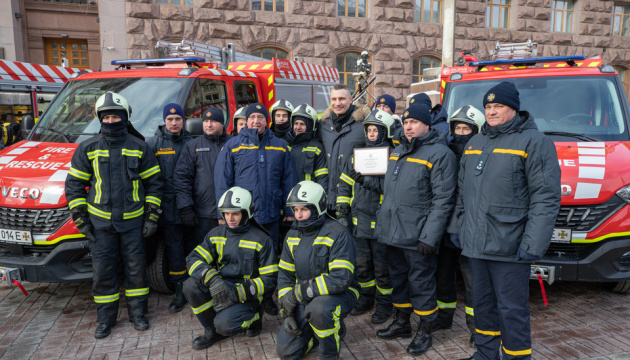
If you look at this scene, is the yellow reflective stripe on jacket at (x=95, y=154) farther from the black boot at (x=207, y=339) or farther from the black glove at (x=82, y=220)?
the black boot at (x=207, y=339)

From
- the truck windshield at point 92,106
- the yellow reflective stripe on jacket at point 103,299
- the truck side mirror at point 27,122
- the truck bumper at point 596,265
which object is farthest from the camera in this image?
the truck side mirror at point 27,122

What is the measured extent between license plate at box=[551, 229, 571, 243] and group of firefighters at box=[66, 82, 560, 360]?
89 centimetres

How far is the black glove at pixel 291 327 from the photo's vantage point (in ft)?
11.7

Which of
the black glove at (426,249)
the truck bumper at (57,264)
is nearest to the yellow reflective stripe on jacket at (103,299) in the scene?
the truck bumper at (57,264)

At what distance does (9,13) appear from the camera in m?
13.4

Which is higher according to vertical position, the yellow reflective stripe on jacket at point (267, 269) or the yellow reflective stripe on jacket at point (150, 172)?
the yellow reflective stripe on jacket at point (150, 172)

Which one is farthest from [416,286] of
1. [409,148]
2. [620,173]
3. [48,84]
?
[48,84]

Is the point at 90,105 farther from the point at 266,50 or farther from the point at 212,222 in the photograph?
the point at 266,50

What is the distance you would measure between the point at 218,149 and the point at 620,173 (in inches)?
145

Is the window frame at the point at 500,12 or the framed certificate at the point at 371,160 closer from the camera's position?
the framed certificate at the point at 371,160

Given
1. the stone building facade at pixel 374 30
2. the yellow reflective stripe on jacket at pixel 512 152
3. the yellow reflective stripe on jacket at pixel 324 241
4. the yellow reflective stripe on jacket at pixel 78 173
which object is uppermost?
the stone building facade at pixel 374 30

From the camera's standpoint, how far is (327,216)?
3916mm

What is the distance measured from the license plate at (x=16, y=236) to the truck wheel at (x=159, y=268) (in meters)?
1.13

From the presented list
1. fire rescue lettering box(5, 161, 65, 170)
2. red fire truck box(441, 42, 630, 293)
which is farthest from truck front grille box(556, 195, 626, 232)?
fire rescue lettering box(5, 161, 65, 170)
